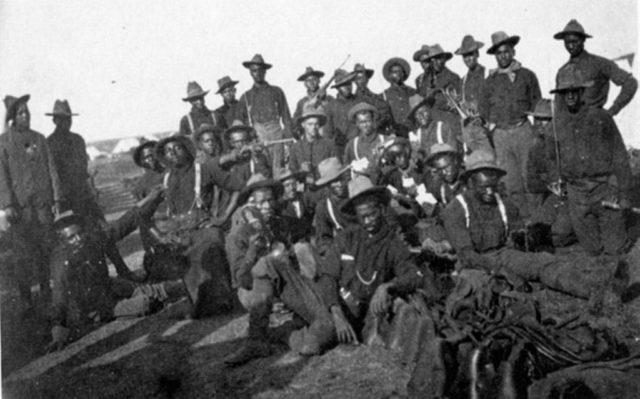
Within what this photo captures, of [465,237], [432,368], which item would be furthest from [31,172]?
[432,368]

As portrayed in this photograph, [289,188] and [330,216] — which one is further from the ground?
[289,188]

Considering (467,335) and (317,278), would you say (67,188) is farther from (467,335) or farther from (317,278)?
(467,335)

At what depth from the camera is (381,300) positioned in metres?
5.26

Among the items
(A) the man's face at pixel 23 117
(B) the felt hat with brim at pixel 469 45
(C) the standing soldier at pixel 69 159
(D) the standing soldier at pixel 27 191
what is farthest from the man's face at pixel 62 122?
(B) the felt hat with brim at pixel 469 45

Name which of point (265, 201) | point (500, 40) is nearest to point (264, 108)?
point (500, 40)

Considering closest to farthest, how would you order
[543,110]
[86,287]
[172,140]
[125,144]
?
[86,287]
[172,140]
[543,110]
[125,144]

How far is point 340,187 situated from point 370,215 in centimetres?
148

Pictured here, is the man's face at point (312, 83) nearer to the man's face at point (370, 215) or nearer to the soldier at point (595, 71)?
the soldier at point (595, 71)

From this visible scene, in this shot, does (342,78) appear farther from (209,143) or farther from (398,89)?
(209,143)

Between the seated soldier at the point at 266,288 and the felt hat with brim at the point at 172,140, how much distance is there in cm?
210

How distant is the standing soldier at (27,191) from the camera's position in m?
7.86

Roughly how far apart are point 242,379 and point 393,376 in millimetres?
1160

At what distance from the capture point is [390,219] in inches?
273

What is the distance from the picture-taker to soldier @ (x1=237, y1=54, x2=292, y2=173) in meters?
10.4
